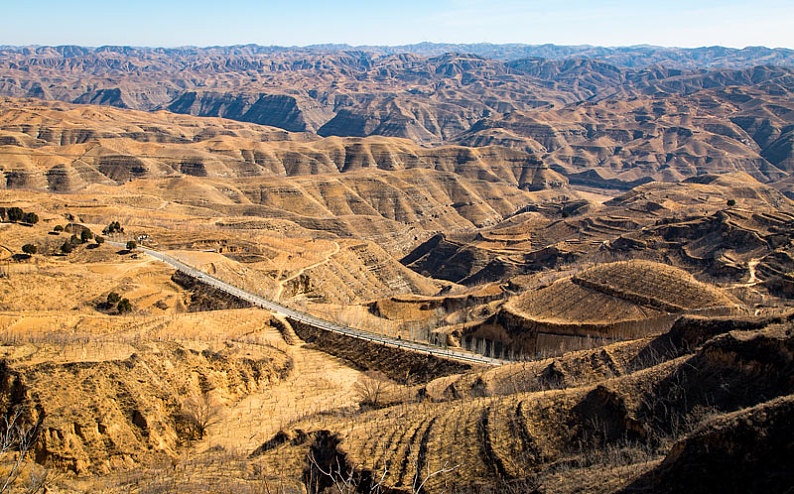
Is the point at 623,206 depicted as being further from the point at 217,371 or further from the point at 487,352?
the point at 217,371

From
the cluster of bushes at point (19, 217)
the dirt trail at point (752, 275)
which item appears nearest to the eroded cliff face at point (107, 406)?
the cluster of bushes at point (19, 217)

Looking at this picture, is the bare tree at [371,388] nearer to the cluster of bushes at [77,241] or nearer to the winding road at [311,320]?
the winding road at [311,320]

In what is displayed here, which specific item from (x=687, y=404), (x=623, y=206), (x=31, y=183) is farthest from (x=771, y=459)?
(x=31, y=183)

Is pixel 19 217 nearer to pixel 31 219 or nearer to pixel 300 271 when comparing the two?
pixel 31 219

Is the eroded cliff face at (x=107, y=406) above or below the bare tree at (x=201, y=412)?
above

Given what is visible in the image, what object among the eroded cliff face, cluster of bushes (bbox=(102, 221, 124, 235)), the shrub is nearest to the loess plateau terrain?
the eroded cliff face

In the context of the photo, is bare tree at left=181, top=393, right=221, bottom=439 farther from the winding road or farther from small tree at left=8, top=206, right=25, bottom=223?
small tree at left=8, top=206, right=25, bottom=223

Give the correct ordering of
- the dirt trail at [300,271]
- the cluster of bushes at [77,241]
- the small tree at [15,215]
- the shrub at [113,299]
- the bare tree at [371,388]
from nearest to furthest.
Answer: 1. the bare tree at [371,388]
2. the shrub at [113,299]
3. the cluster of bushes at [77,241]
4. the dirt trail at [300,271]
5. the small tree at [15,215]

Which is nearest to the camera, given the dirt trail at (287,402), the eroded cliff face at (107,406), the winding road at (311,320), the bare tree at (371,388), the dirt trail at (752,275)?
the eroded cliff face at (107,406)
